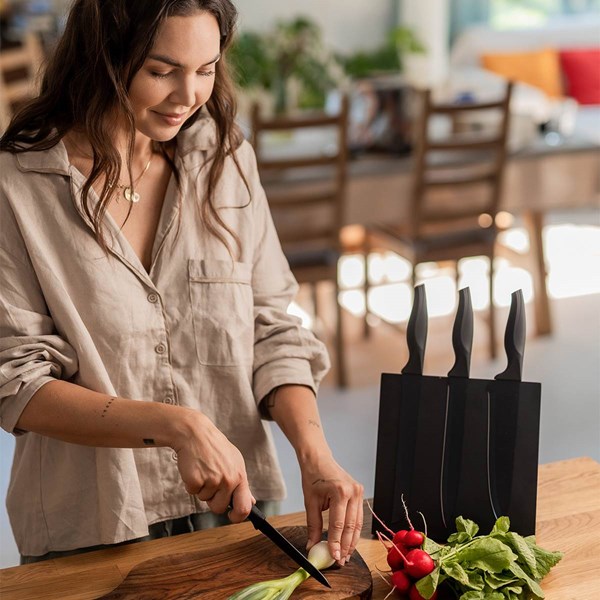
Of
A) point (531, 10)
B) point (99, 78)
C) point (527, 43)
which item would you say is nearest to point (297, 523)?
point (99, 78)

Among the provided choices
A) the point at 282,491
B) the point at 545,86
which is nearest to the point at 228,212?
the point at 282,491

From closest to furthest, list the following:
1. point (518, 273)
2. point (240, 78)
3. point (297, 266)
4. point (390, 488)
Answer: point (390, 488) → point (240, 78) → point (297, 266) → point (518, 273)

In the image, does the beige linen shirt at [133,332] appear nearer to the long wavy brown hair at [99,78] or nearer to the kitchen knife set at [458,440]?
the long wavy brown hair at [99,78]

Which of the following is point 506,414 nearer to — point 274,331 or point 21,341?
point 274,331

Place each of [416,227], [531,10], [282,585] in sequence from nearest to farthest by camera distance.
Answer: [282,585]
[416,227]
[531,10]

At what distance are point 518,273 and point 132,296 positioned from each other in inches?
149

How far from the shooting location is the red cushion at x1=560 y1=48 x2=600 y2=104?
6895 millimetres

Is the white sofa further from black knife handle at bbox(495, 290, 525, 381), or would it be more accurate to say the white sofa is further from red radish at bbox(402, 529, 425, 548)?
red radish at bbox(402, 529, 425, 548)

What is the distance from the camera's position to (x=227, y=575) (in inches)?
49.3

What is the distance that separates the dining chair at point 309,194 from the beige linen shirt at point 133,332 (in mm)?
1995

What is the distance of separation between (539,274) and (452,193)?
0.59m

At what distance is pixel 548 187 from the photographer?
4062mm

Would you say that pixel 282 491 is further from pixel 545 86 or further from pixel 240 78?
pixel 545 86

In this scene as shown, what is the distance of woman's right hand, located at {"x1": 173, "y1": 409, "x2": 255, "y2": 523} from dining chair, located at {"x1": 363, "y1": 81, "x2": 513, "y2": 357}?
2709mm
